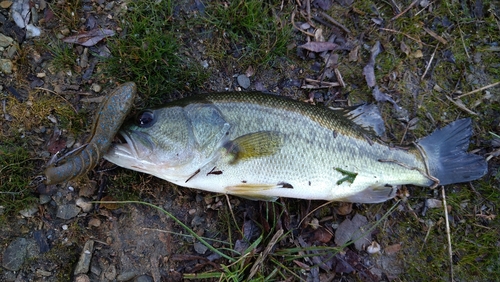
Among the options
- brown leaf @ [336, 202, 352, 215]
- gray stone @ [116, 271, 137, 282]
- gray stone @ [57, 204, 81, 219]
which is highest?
gray stone @ [57, 204, 81, 219]

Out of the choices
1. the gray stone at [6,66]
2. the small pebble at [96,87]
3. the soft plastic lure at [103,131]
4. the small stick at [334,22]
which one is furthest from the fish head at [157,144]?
the small stick at [334,22]

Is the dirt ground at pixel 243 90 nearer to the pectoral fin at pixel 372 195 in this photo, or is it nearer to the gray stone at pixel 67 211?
the gray stone at pixel 67 211

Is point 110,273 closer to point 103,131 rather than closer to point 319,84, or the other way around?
point 103,131

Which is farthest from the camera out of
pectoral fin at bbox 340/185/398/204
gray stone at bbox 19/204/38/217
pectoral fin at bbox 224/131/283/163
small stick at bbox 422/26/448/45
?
small stick at bbox 422/26/448/45

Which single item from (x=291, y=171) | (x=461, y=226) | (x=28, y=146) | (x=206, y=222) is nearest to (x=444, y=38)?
(x=461, y=226)

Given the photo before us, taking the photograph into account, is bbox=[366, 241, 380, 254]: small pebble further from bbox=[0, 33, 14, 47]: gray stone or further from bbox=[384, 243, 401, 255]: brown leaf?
bbox=[0, 33, 14, 47]: gray stone

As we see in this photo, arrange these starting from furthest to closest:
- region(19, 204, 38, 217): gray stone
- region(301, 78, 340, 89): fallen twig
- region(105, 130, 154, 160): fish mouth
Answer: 1. region(301, 78, 340, 89): fallen twig
2. region(19, 204, 38, 217): gray stone
3. region(105, 130, 154, 160): fish mouth

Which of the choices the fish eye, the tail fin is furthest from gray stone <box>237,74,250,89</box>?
the tail fin

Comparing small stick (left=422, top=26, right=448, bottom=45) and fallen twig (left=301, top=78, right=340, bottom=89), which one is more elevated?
small stick (left=422, top=26, right=448, bottom=45)
